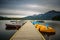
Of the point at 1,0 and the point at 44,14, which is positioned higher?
the point at 1,0

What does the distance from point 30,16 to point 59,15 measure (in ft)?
6.32


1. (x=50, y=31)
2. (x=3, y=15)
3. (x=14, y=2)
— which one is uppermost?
(x=14, y=2)

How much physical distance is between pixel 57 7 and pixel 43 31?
128 inches

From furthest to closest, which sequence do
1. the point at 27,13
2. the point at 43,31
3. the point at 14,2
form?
the point at 27,13
the point at 14,2
the point at 43,31

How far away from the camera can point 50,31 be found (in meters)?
9.31

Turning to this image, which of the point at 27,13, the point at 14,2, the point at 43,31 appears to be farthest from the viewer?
the point at 27,13

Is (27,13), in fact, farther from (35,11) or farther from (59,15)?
(59,15)

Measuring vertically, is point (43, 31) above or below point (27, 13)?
below

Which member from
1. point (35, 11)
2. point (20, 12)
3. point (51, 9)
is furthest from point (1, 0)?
point (51, 9)

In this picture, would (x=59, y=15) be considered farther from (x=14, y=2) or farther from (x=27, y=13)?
(x=14, y=2)

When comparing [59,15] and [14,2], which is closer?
[14,2]

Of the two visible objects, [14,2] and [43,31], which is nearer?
[43,31]

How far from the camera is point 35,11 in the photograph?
12398mm

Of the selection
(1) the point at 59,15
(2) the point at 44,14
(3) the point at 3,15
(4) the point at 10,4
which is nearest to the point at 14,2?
(4) the point at 10,4
